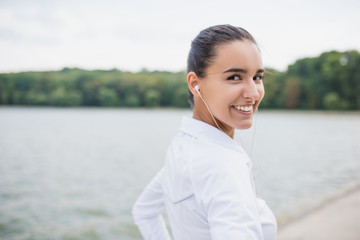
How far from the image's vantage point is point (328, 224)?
5066 millimetres

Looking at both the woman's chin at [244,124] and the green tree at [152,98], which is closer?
the woman's chin at [244,124]

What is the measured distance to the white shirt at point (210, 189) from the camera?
Answer: 0.90 meters

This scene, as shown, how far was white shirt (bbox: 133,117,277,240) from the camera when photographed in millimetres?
901

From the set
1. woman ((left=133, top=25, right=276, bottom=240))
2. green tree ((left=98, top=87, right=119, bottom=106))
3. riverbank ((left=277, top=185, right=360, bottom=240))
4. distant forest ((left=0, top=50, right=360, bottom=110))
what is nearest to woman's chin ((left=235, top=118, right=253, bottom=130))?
woman ((left=133, top=25, right=276, bottom=240))

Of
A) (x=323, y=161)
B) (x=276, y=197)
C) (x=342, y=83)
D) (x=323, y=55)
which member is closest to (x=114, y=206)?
(x=276, y=197)

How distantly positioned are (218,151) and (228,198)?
18cm

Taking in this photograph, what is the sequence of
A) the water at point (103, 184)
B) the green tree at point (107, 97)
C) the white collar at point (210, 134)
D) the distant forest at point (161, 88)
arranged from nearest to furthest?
the white collar at point (210, 134), the water at point (103, 184), the distant forest at point (161, 88), the green tree at point (107, 97)

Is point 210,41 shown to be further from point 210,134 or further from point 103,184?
point 103,184

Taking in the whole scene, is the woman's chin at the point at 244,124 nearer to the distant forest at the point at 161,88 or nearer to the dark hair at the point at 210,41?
the dark hair at the point at 210,41

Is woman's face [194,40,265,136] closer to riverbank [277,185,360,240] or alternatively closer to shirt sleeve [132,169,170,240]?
shirt sleeve [132,169,170,240]

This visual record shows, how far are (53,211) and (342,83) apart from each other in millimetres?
75925

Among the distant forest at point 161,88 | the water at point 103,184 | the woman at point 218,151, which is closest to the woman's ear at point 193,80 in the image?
the woman at point 218,151

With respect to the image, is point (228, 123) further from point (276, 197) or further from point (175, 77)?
point (175, 77)

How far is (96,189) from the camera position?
31.1ft
